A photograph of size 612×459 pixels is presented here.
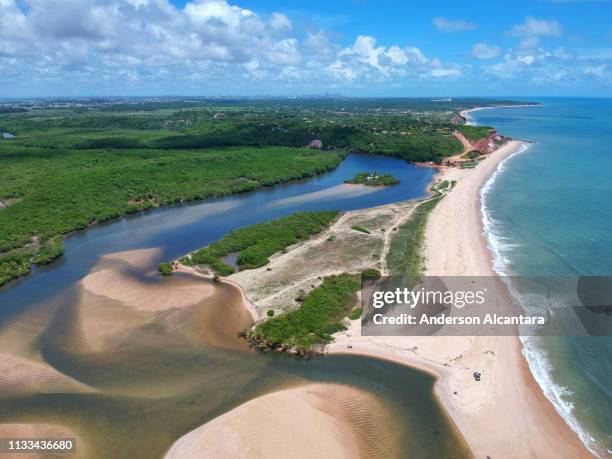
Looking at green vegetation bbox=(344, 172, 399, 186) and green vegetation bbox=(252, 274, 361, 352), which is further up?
green vegetation bbox=(344, 172, 399, 186)

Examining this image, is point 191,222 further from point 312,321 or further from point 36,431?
point 36,431

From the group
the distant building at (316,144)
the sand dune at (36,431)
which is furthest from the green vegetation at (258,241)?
the distant building at (316,144)

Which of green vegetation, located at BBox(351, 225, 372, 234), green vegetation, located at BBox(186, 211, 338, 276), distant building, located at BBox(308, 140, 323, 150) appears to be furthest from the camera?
distant building, located at BBox(308, 140, 323, 150)

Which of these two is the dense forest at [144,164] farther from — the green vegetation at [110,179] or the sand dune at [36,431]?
the sand dune at [36,431]

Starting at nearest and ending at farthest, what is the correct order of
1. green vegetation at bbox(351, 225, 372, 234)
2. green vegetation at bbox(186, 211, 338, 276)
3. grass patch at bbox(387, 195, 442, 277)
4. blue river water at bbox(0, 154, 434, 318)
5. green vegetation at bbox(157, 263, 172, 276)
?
grass patch at bbox(387, 195, 442, 277) → green vegetation at bbox(157, 263, 172, 276) → blue river water at bbox(0, 154, 434, 318) → green vegetation at bbox(186, 211, 338, 276) → green vegetation at bbox(351, 225, 372, 234)

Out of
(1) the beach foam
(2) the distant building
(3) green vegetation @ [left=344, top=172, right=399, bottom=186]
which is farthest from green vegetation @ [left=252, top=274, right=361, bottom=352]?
(2) the distant building

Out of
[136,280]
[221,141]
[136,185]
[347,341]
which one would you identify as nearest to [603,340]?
[347,341]

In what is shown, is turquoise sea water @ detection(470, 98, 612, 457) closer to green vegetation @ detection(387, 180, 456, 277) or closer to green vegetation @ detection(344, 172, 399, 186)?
green vegetation @ detection(387, 180, 456, 277)
